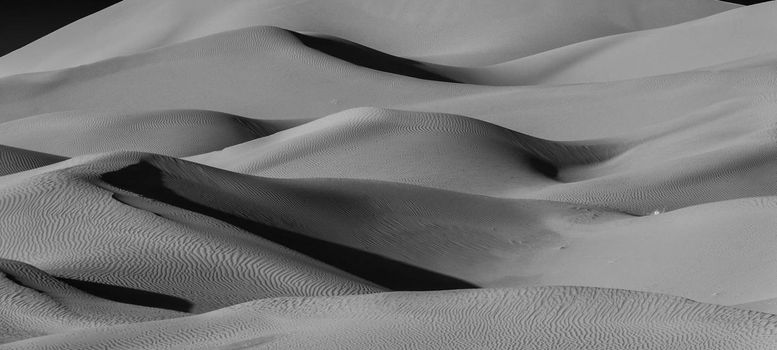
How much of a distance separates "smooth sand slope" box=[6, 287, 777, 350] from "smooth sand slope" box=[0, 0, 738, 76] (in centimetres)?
2758

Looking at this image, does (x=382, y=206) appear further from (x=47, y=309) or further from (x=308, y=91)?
(x=308, y=91)

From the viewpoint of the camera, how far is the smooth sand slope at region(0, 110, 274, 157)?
15391 millimetres

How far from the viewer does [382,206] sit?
9.11 m

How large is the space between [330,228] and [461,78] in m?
16.9

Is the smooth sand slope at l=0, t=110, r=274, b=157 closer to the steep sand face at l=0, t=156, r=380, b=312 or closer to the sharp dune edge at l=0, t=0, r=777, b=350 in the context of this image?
the sharp dune edge at l=0, t=0, r=777, b=350

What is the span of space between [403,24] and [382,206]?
28597 mm

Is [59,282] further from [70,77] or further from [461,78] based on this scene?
[461,78]

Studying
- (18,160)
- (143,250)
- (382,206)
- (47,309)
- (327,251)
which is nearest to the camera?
(47,309)

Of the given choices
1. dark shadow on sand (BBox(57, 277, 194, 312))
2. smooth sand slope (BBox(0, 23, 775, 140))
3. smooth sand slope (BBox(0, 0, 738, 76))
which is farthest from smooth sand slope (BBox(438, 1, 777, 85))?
dark shadow on sand (BBox(57, 277, 194, 312))

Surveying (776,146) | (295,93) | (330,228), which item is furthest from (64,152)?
(776,146)

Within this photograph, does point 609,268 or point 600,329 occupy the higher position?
point 600,329

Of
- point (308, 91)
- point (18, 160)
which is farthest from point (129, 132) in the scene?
point (308, 91)

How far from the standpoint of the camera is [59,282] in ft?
20.3

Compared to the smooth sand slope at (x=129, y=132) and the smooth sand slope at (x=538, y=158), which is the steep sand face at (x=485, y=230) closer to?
the smooth sand slope at (x=538, y=158)
